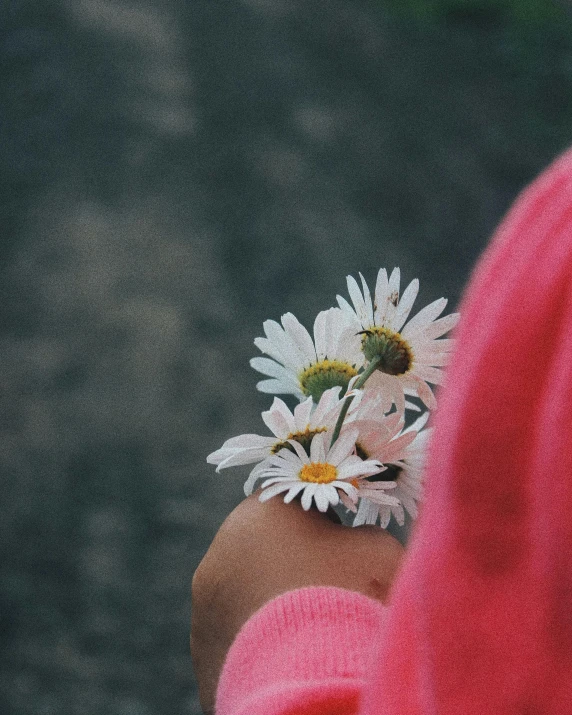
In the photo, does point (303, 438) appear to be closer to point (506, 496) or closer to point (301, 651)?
point (301, 651)

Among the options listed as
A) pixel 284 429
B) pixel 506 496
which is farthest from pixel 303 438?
pixel 506 496

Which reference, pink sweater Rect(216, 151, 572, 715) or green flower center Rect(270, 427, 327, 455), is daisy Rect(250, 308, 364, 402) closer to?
green flower center Rect(270, 427, 327, 455)

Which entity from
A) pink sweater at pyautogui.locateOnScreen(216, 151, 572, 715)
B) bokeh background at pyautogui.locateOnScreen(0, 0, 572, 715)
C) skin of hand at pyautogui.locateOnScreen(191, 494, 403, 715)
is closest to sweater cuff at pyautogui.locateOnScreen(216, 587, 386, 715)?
skin of hand at pyautogui.locateOnScreen(191, 494, 403, 715)


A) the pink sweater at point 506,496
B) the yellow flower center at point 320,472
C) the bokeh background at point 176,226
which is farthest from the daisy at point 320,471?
the bokeh background at point 176,226

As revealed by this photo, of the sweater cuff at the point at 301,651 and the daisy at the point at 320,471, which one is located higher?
the daisy at the point at 320,471

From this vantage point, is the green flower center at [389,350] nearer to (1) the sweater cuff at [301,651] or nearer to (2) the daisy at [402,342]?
(2) the daisy at [402,342]

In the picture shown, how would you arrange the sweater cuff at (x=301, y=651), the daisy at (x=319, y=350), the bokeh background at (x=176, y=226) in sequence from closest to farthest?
the sweater cuff at (x=301, y=651)
the daisy at (x=319, y=350)
the bokeh background at (x=176, y=226)
